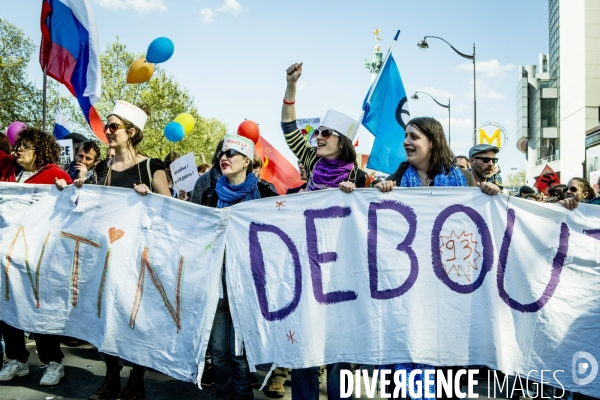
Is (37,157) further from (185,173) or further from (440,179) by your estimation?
(440,179)

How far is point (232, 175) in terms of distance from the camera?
12.8ft

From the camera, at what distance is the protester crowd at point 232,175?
Answer: 349 centimetres

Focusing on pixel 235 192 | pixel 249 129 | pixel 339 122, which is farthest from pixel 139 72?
pixel 339 122

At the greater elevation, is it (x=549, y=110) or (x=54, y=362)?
(x=549, y=110)

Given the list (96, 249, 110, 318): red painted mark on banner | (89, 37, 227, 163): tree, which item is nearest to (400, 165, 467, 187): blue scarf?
(96, 249, 110, 318): red painted mark on banner

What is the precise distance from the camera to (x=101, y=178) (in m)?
4.32

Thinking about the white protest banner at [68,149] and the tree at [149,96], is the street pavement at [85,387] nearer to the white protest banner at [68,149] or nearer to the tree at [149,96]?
the white protest banner at [68,149]

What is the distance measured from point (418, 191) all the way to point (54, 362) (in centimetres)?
303

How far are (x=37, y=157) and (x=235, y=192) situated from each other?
71.2 inches

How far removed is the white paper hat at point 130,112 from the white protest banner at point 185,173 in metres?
1.59

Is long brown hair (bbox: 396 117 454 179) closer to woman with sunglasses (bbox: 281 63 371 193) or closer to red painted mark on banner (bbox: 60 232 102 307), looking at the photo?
woman with sunglasses (bbox: 281 63 371 193)

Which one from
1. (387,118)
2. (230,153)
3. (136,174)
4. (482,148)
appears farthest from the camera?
(387,118)

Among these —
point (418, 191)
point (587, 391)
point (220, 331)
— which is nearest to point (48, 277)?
point (220, 331)

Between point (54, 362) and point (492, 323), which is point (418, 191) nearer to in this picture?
point (492, 323)
